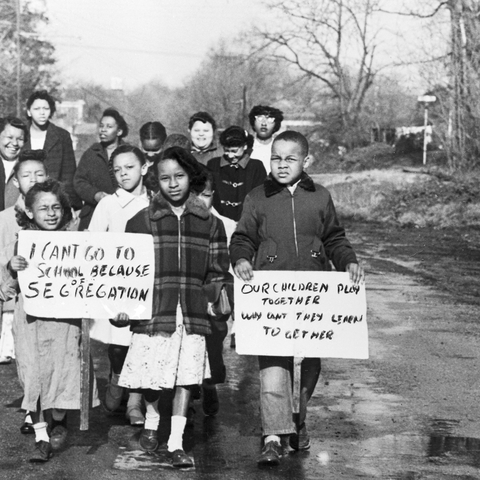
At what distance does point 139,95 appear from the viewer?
96.7 meters

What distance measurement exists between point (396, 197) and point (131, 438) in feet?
76.6

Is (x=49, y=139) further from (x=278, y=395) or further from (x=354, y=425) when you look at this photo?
(x=278, y=395)

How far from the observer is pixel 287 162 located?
6555 millimetres

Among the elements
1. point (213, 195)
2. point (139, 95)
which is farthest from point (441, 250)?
point (139, 95)

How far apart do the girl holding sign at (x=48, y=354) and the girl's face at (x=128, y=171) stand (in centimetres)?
85

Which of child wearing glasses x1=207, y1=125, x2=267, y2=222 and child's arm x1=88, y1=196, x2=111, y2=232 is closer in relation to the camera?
child's arm x1=88, y1=196, x2=111, y2=232

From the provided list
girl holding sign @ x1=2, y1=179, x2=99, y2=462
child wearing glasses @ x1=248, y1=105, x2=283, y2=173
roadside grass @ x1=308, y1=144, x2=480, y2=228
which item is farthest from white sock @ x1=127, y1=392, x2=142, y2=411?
roadside grass @ x1=308, y1=144, x2=480, y2=228

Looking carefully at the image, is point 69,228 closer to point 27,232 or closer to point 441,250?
point 27,232

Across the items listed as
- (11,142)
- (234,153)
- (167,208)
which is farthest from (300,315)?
(11,142)

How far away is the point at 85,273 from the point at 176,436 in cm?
110

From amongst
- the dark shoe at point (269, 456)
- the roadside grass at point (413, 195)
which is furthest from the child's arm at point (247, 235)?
the roadside grass at point (413, 195)

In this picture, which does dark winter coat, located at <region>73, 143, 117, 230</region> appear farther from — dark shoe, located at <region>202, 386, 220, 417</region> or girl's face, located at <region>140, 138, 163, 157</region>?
dark shoe, located at <region>202, 386, 220, 417</region>

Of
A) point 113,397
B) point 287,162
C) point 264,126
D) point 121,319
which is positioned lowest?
point 113,397

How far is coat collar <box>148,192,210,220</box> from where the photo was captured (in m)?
6.47
